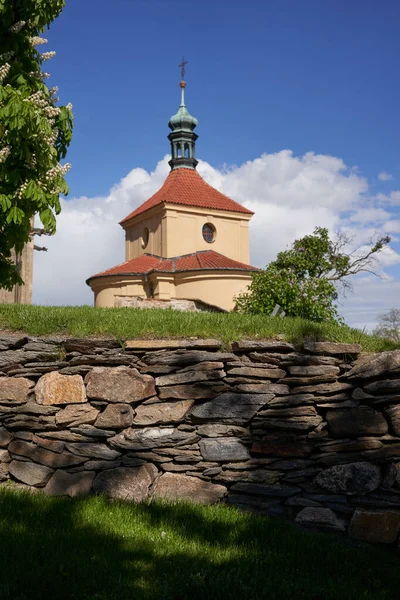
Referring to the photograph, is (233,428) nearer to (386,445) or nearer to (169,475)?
(169,475)

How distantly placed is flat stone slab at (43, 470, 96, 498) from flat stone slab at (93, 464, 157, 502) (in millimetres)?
98

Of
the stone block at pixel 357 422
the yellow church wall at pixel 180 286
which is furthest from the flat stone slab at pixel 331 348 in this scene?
the yellow church wall at pixel 180 286

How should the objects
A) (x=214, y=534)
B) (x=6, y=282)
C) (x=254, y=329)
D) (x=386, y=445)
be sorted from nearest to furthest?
(x=214, y=534) → (x=386, y=445) → (x=254, y=329) → (x=6, y=282)

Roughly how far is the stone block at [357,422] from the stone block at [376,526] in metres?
0.78

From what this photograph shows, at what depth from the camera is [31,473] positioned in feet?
20.3

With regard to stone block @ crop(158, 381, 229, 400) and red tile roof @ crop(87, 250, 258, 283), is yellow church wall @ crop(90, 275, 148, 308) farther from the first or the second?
stone block @ crop(158, 381, 229, 400)

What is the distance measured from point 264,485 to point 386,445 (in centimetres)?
131

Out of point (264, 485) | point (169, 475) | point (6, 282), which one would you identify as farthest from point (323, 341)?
point (6, 282)

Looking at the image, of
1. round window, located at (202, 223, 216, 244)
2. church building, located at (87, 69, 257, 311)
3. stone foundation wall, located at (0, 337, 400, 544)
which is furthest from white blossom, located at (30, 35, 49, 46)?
round window, located at (202, 223, 216, 244)

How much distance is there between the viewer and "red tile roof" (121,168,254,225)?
32312 mm

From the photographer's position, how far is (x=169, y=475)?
6070mm

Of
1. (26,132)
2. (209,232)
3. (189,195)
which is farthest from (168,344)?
(189,195)

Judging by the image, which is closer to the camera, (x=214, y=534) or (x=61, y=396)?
(x=214, y=534)

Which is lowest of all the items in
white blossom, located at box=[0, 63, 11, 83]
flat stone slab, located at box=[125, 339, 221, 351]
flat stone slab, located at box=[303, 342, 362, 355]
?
flat stone slab, located at box=[303, 342, 362, 355]
